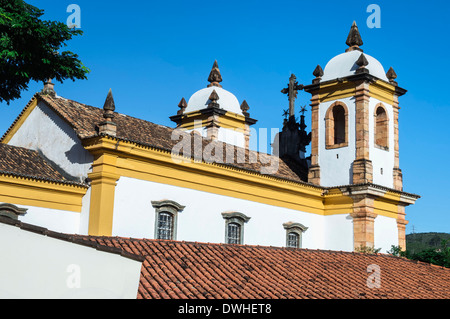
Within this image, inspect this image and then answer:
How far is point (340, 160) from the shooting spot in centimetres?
2769

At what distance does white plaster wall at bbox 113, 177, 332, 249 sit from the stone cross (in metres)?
6.70

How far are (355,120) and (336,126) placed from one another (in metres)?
2.92

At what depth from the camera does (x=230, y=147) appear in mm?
26125

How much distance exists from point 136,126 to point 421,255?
460 inches

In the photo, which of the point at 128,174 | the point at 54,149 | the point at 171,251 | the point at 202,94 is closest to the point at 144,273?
the point at 171,251

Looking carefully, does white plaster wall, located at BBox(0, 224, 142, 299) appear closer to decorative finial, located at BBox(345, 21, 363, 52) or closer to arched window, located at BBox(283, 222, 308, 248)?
arched window, located at BBox(283, 222, 308, 248)

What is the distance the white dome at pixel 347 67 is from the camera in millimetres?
27953

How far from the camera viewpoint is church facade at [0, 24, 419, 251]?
19.7 metres

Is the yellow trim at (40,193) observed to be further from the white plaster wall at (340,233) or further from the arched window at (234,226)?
the white plaster wall at (340,233)

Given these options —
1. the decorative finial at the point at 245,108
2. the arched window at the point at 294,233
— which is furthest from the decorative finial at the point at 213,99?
the arched window at the point at 294,233

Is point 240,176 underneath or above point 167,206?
above

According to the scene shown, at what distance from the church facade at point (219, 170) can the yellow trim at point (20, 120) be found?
53 millimetres

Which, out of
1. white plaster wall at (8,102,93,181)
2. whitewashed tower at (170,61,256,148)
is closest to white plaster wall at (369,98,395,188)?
whitewashed tower at (170,61,256,148)
